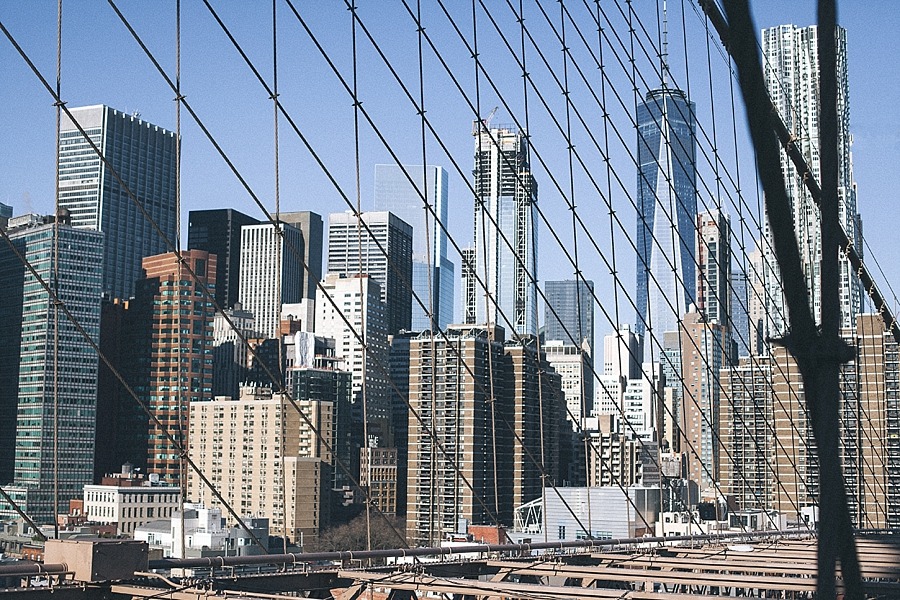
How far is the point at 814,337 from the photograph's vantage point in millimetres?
754

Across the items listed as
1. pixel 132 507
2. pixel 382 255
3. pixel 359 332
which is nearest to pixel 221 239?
pixel 382 255

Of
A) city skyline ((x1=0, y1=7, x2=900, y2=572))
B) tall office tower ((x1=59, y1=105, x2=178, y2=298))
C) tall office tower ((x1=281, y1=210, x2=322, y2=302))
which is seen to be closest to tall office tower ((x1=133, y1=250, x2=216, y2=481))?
city skyline ((x1=0, y1=7, x2=900, y2=572))

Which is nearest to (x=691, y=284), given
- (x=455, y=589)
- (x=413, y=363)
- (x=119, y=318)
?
(x=119, y=318)

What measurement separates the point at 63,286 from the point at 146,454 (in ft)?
28.7

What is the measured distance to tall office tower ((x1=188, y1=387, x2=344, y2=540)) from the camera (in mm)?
45897

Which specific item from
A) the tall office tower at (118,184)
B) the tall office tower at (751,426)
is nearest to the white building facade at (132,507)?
the tall office tower at (751,426)

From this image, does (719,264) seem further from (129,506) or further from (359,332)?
(359,332)

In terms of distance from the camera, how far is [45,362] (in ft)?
166

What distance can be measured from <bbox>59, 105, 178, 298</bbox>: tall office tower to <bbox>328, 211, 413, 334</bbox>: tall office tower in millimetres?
17492

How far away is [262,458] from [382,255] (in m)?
60.7

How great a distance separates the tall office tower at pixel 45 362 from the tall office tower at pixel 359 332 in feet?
45.4

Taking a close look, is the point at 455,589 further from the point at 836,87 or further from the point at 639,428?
the point at 639,428

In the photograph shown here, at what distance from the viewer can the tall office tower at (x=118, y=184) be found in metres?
93.8

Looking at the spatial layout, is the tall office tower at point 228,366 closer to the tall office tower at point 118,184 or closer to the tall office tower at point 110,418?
the tall office tower at point 110,418
